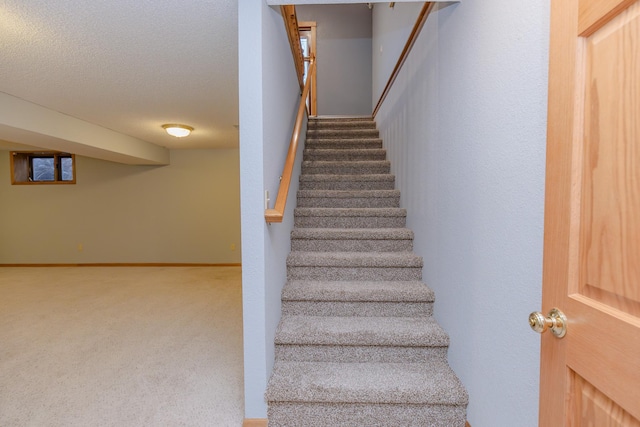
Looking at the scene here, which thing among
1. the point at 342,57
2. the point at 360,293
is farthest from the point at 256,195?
the point at 342,57

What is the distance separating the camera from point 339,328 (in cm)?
177

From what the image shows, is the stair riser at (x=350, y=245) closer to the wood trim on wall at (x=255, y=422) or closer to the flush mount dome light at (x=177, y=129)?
the wood trim on wall at (x=255, y=422)

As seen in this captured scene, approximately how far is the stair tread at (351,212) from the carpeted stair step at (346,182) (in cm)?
43

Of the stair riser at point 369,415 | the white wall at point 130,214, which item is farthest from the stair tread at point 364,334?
the white wall at point 130,214

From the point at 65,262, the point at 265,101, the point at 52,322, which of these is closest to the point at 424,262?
the point at 265,101

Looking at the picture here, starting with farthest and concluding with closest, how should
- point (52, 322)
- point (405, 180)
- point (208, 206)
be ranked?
point (208, 206) < point (52, 322) < point (405, 180)

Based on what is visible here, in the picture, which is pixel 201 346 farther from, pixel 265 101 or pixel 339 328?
pixel 265 101

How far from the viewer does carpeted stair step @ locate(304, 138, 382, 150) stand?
361cm

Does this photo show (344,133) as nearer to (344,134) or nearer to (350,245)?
(344,134)

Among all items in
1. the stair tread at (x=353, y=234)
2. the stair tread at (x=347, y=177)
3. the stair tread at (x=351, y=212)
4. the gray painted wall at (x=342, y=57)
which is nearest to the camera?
the stair tread at (x=353, y=234)

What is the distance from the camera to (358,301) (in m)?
1.95

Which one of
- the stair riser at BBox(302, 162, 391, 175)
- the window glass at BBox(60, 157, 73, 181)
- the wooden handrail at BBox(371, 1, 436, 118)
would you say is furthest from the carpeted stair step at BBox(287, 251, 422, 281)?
the window glass at BBox(60, 157, 73, 181)

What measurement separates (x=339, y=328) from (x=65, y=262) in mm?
6214

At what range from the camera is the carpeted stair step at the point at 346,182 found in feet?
9.80
